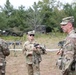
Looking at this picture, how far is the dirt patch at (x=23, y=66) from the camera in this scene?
9893mm

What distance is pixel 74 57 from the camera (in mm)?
4379

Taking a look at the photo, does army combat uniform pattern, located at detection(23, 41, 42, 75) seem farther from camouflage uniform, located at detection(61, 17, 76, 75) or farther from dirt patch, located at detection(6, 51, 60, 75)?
camouflage uniform, located at detection(61, 17, 76, 75)

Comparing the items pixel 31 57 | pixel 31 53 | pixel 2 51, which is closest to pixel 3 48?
pixel 2 51

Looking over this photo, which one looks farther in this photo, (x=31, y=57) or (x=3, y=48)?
(x=31, y=57)

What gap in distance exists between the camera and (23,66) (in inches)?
436

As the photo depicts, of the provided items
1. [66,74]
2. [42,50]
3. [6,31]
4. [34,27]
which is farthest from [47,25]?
[66,74]

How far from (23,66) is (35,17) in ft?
121

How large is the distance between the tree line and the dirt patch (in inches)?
1140

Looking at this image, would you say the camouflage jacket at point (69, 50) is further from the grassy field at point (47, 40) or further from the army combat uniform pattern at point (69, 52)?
the grassy field at point (47, 40)

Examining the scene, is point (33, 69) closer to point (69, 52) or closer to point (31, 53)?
point (31, 53)

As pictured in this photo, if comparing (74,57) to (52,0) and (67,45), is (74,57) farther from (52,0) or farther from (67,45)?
(52,0)

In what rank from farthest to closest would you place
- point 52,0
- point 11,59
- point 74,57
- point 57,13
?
point 52,0
point 57,13
point 11,59
point 74,57

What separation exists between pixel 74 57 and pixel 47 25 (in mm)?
43780

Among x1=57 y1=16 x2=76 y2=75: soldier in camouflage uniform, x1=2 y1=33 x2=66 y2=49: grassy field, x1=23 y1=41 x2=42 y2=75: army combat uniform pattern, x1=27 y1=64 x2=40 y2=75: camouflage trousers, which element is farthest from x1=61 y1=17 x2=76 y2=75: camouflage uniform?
x1=2 y1=33 x2=66 y2=49: grassy field
